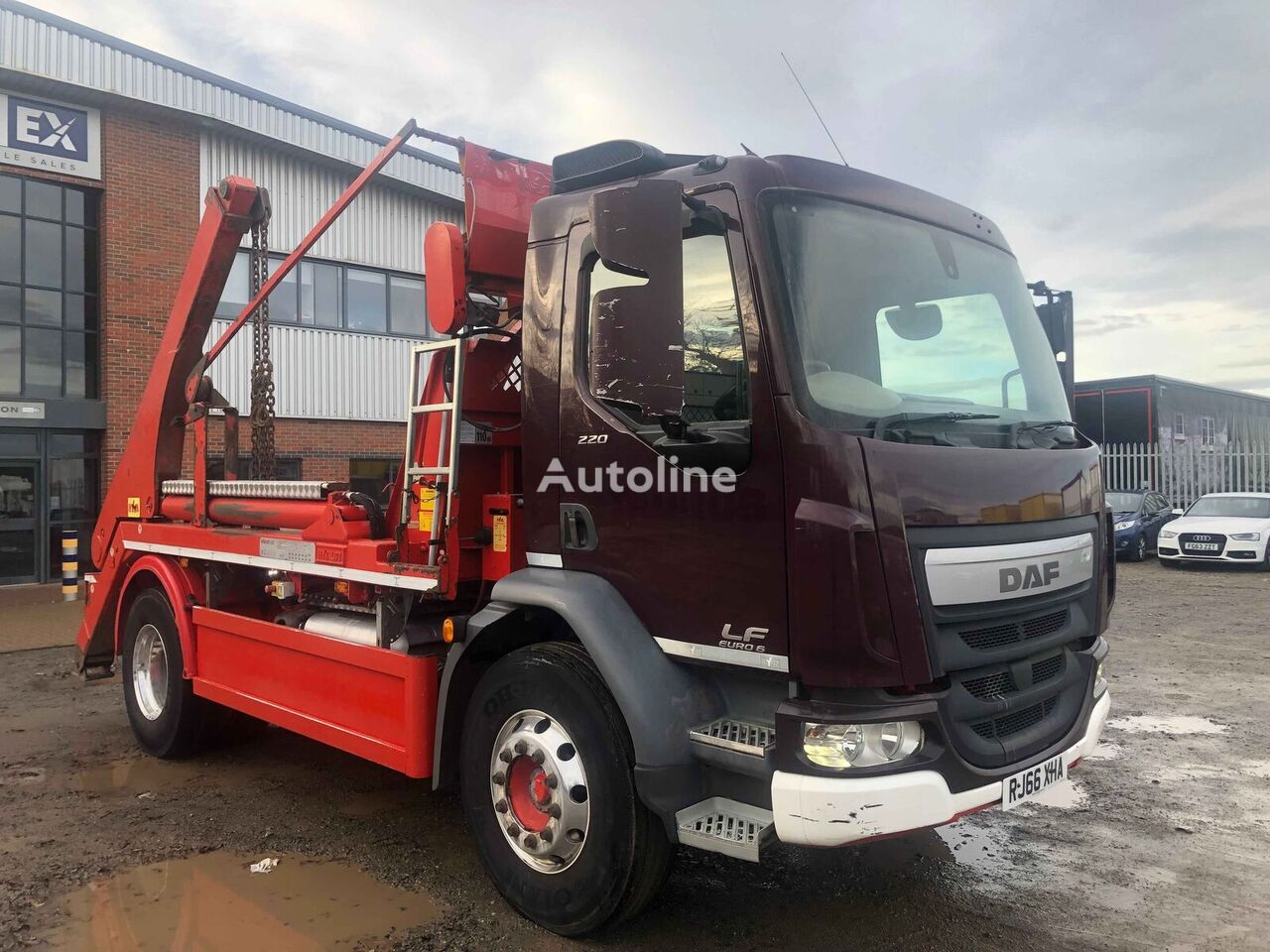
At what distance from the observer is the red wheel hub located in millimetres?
3434

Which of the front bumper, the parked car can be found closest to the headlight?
the front bumper

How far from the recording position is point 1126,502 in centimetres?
1936

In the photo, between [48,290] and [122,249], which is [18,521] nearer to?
[48,290]

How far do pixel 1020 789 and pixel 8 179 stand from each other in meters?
Answer: 16.6

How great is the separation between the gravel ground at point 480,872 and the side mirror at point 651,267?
1.97m

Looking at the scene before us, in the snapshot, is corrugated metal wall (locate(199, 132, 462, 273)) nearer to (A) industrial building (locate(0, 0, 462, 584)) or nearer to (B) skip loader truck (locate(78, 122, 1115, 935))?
(A) industrial building (locate(0, 0, 462, 584))

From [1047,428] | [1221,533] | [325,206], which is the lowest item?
[1221,533]

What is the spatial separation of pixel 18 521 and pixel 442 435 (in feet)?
44.8

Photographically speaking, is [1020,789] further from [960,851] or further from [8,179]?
[8,179]

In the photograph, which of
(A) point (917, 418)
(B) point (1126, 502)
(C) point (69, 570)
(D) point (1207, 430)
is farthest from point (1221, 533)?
(C) point (69, 570)

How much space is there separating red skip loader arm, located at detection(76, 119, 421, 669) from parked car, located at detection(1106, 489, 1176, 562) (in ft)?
54.4

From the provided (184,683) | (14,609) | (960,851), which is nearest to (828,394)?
(960,851)

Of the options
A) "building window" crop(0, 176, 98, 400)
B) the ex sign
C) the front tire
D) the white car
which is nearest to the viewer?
the front tire

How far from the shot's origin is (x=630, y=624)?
10.8 ft
